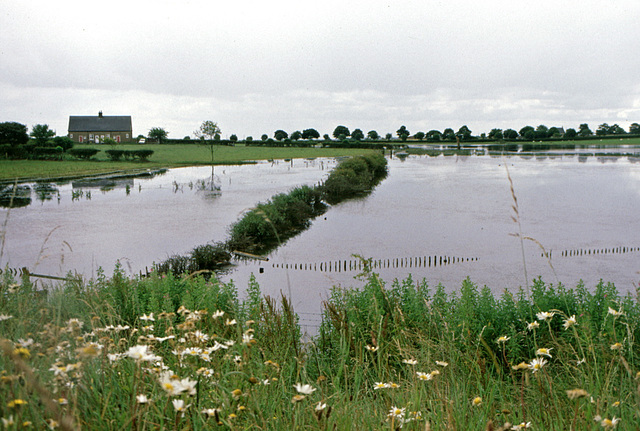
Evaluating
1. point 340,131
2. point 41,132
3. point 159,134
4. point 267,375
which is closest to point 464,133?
point 340,131

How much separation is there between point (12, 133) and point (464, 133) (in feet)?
408

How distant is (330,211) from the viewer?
908 inches

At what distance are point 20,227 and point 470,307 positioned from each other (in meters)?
16.9

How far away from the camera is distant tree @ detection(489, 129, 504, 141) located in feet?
506

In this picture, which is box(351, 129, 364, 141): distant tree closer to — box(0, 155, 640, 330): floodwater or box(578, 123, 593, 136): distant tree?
box(578, 123, 593, 136): distant tree

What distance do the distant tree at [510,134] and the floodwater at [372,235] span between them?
131 m

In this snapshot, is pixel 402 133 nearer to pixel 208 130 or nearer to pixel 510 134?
pixel 510 134

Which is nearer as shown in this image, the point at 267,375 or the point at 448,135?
the point at 267,375

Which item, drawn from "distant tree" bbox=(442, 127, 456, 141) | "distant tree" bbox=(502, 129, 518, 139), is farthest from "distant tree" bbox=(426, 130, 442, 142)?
"distant tree" bbox=(502, 129, 518, 139)

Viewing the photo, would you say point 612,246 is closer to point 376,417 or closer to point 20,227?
point 376,417

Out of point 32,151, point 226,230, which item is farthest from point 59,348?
point 32,151

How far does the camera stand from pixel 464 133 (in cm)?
15175

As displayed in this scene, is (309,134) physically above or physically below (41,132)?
above

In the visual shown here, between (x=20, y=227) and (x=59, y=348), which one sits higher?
(x=59, y=348)
